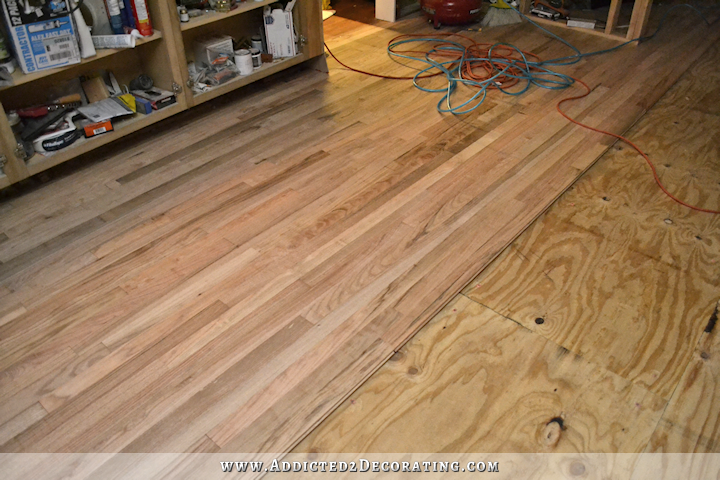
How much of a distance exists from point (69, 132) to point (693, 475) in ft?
7.52

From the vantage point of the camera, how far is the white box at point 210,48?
2.81 m

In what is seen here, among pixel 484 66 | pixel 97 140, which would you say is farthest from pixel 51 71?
pixel 484 66

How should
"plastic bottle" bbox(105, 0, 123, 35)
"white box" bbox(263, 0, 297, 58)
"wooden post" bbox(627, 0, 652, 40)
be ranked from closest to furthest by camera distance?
"plastic bottle" bbox(105, 0, 123, 35) → "white box" bbox(263, 0, 297, 58) → "wooden post" bbox(627, 0, 652, 40)

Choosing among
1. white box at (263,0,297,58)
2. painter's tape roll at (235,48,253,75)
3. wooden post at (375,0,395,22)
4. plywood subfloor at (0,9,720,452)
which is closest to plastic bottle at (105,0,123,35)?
plywood subfloor at (0,9,720,452)

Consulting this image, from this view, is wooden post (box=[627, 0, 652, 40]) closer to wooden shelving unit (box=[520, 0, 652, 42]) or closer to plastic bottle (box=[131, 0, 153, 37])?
wooden shelving unit (box=[520, 0, 652, 42])

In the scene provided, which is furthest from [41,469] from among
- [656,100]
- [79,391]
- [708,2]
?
[708,2]

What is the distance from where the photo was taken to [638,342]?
164cm

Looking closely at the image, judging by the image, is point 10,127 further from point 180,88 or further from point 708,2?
point 708,2

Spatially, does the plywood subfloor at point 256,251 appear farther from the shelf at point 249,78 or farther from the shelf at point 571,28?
the shelf at point 571,28

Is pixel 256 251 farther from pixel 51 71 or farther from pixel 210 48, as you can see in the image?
pixel 210 48

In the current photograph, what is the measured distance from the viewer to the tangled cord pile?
2.97 m

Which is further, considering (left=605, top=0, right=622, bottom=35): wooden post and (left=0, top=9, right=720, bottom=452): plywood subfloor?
(left=605, top=0, right=622, bottom=35): wooden post

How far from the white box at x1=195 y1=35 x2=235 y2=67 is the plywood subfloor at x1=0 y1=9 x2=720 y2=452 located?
217 mm

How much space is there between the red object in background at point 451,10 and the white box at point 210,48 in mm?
1467
